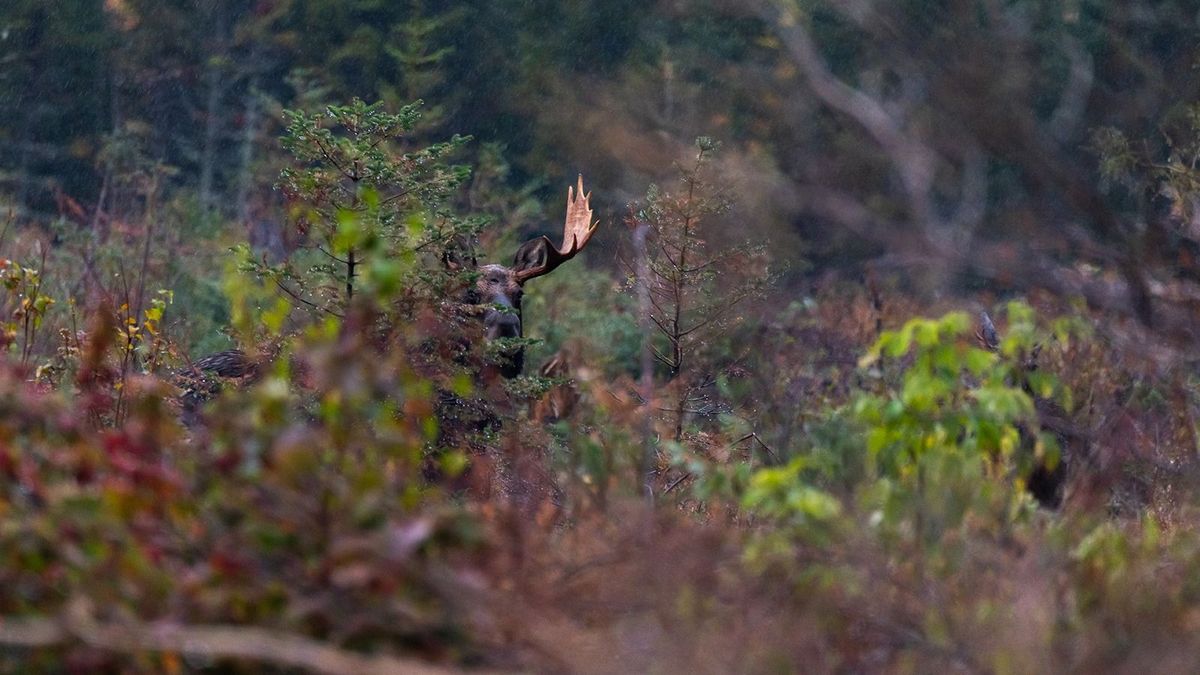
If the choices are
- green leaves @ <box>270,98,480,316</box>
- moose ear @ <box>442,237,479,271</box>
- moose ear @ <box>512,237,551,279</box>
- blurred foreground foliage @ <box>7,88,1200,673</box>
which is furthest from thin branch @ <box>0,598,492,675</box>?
moose ear @ <box>512,237,551,279</box>

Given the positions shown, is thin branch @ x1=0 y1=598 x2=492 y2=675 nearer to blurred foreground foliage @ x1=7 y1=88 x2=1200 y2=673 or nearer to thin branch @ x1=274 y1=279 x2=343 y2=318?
blurred foreground foliage @ x1=7 y1=88 x2=1200 y2=673

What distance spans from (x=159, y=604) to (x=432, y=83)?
884 inches

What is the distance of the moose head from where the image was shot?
26.8 ft

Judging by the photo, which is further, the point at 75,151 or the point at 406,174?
the point at 75,151

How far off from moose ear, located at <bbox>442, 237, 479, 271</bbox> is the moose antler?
75 centimetres

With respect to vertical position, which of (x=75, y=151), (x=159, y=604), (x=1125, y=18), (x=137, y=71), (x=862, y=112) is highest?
(x=137, y=71)

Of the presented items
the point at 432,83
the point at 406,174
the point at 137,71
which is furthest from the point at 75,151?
the point at 406,174

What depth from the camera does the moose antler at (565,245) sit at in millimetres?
8898

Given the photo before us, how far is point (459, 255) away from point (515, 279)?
0.96 m

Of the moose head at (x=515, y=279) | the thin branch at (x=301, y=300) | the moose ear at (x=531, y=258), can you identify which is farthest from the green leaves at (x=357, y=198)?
the moose ear at (x=531, y=258)

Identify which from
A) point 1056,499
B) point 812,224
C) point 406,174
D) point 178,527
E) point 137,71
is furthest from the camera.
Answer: point 137,71

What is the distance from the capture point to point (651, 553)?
10.6ft

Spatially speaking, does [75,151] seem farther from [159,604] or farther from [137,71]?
[159,604]

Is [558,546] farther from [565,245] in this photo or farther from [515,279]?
[565,245]
